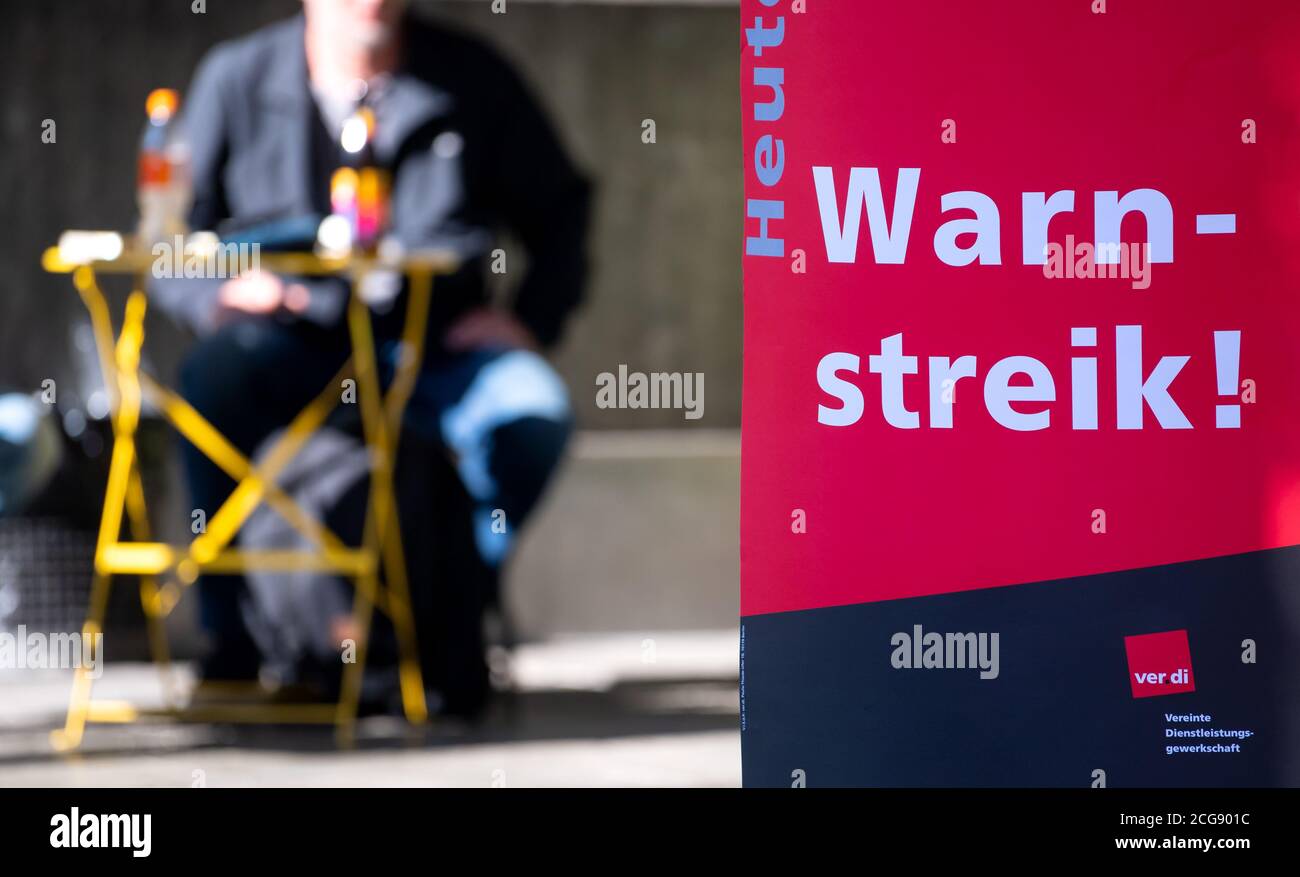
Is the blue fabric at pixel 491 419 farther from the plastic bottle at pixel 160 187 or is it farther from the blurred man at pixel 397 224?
the plastic bottle at pixel 160 187

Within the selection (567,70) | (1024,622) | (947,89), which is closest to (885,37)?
(947,89)

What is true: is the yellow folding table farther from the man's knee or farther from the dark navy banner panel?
the dark navy banner panel

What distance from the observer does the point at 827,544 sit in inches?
99.5

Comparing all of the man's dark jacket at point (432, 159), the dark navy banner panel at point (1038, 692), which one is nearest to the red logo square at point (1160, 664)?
the dark navy banner panel at point (1038, 692)

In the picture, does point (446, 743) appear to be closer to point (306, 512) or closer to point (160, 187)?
point (306, 512)

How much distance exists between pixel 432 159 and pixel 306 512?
3.32ft

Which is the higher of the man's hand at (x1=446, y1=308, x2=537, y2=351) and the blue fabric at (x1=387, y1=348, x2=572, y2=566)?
the man's hand at (x1=446, y1=308, x2=537, y2=351)

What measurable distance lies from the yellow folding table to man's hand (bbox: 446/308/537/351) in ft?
0.29

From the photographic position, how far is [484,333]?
4.14m

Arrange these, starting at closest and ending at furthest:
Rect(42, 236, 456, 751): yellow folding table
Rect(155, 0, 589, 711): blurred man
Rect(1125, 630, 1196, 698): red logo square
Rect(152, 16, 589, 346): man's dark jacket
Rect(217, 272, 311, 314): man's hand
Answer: Rect(1125, 630, 1196, 698): red logo square → Rect(42, 236, 456, 751): yellow folding table → Rect(217, 272, 311, 314): man's hand → Rect(155, 0, 589, 711): blurred man → Rect(152, 16, 589, 346): man's dark jacket

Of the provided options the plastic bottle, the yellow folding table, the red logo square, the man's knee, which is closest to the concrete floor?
the yellow folding table

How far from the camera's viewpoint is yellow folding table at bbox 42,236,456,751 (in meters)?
3.84

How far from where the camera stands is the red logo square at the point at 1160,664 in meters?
2.51
